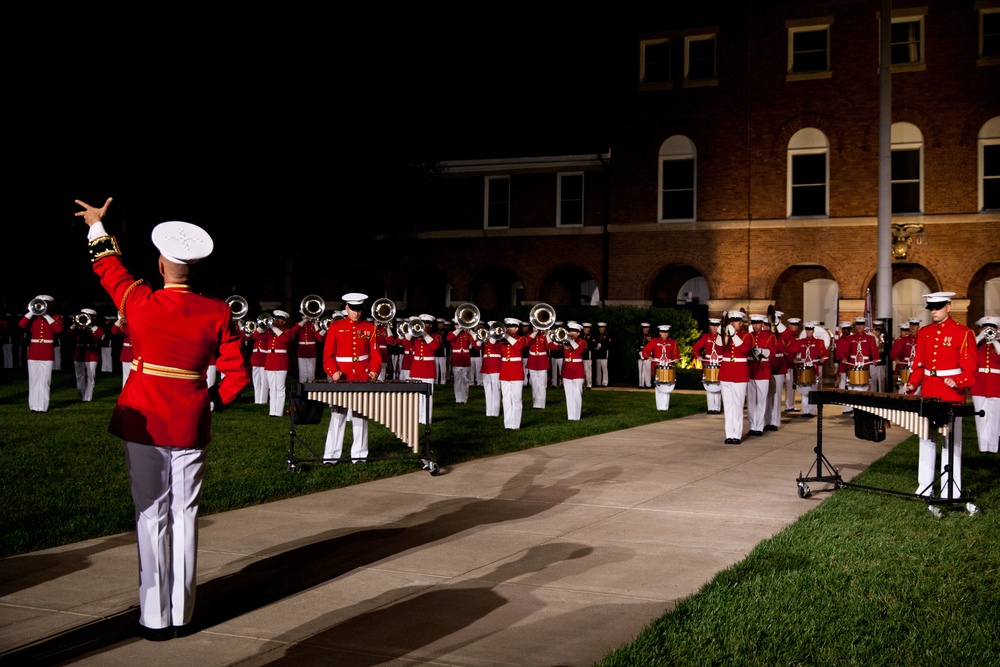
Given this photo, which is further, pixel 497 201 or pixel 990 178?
pixel 497 201

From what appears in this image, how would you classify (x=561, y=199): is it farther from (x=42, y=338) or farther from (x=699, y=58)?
(x=42, y=338)

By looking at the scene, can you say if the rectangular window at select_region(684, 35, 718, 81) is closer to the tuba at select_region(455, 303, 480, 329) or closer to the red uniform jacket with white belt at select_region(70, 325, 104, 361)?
the tuba at select_region(455, 303, 480, 329)

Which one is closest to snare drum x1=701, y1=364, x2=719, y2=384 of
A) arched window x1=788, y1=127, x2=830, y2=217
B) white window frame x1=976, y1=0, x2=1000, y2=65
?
arched window x1=788, y1=127, x2=830, y2=217

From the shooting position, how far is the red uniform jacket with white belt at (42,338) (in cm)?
2047

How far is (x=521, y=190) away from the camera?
127 ft

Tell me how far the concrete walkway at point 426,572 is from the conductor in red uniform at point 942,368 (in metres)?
1.27

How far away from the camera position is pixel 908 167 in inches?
1329

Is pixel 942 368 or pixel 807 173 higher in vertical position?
pixel 807 173

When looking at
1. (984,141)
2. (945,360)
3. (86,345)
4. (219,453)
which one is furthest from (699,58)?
(945,360)

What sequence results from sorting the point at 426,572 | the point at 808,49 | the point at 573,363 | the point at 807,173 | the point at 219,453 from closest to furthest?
the point at 426,572 < the point at 219,453 < the point at 573,363 < the point at 808,49 < the point at 807,173

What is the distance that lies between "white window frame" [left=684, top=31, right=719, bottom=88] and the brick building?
0.07 meters

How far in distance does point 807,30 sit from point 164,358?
32721mm

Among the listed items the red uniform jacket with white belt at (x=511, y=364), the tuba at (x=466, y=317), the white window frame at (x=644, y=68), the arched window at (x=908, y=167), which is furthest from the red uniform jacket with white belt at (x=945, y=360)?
the white window frame at (x=644, y=68)

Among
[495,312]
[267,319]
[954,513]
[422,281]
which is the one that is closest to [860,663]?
[954,513]
